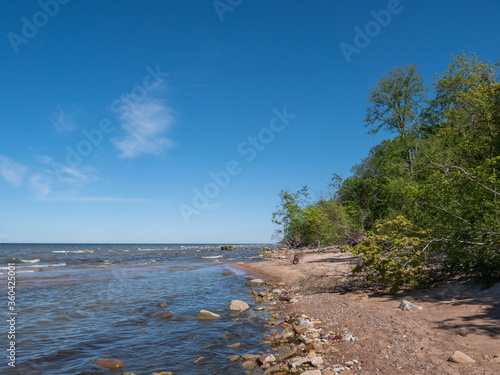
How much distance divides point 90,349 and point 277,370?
16.7 ft

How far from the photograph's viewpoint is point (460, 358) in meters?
4.82

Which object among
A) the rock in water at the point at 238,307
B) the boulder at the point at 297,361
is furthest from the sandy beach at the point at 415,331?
the rock in water at the point at 238,307

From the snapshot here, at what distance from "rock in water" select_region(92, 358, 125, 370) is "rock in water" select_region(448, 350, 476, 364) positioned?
21.9 feet

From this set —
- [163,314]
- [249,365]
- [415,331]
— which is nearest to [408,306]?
[415,331]

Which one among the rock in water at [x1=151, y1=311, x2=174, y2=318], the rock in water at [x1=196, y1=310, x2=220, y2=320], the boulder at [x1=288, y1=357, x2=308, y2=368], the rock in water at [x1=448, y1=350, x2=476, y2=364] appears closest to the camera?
the rock in water at [x1=448, y1=350, x2=476, y2=364]

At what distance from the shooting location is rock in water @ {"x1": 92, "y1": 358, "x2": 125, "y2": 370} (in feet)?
21.0

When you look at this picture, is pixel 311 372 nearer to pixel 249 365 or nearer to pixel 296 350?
pixel 296 350

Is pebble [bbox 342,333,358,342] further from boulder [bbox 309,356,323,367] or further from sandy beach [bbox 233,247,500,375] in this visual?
boulder [bbox 309,356,323,367]

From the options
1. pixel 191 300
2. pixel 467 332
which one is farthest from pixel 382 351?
pixel 191 300

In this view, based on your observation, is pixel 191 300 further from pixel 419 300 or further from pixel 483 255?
pixel 483 255

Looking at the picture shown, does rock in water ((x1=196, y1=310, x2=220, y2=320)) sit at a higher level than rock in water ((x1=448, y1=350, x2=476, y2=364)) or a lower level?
lower

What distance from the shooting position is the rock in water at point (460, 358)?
477cm

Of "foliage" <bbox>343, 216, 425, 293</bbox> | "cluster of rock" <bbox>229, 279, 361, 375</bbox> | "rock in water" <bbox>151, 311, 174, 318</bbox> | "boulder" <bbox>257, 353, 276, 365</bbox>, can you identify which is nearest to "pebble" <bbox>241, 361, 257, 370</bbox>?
"cluster of rock" <bbox>229, 279, 361, 375</bbox>

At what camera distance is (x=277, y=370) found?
575 centimetres
